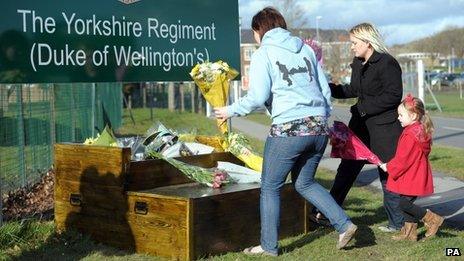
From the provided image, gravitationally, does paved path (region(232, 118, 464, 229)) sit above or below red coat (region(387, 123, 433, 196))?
below

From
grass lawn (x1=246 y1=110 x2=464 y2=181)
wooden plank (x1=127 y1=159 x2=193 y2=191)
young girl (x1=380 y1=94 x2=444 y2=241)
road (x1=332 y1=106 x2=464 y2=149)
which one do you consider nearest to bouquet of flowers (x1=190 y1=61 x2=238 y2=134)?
wooden plank (x1=127 y1=159 x2=193 y2=191)

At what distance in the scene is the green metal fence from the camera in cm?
768

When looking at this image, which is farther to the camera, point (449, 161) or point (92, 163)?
point (449, 161)

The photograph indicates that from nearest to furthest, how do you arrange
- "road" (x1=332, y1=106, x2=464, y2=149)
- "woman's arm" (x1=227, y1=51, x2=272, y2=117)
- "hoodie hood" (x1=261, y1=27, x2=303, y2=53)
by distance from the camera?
"woman's arm" (x1=227, y1=51, x2=272, y2=117)
"hoodie hood" (x1=261, y1=27, x2=303, y2=53)
"road" (x1=332, y1=106, x2=464, y2=149)

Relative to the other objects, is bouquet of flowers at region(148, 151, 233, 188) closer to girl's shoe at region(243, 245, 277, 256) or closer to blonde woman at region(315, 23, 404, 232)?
girl's shoe at region(243, 245, 277, 256)

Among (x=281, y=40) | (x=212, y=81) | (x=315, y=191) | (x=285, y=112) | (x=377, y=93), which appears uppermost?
(x=281, y=40)

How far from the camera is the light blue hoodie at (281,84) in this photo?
4629 millimetres

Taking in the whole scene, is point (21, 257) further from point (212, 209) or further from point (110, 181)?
point (212, 209)

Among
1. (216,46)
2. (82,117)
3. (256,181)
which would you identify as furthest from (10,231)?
(82,117)

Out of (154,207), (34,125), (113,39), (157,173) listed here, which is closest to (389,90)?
(157,173)

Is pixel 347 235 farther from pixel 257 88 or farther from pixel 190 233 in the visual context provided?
pixel 257 88

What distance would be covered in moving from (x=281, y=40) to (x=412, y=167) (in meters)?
1.56

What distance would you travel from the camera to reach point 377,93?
5574 mm

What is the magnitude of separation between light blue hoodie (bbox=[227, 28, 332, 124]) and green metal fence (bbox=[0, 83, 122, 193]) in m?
3.01
